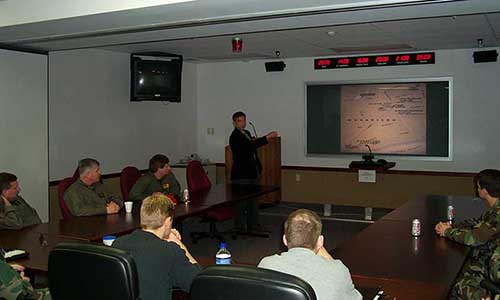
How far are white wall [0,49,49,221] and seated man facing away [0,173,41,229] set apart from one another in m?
1.60

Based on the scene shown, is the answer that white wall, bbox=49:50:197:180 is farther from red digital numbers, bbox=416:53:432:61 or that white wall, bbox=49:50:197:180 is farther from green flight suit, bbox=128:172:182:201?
red digital numbers, bbox=416:53:432:61

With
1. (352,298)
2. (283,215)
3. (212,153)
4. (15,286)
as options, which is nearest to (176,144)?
(212,153)

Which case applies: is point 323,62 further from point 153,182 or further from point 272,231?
point 153,182

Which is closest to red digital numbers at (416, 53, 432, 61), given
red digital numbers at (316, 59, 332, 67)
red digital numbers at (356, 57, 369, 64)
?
red digital numbers at (356, 57, 369, 64)

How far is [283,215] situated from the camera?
27.1 feet

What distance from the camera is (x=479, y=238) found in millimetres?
3352

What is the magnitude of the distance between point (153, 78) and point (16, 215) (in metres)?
3.73

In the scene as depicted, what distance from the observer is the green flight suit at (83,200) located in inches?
Answer: 179

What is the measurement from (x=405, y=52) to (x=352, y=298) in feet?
19.8

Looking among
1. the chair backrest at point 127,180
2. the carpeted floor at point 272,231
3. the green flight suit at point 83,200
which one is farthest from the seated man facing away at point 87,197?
the carpeted floor at point 272,231

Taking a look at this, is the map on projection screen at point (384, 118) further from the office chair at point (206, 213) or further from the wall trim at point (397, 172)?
the office chair at point (206, 213)

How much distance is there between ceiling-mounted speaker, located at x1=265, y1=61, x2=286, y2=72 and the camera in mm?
8359

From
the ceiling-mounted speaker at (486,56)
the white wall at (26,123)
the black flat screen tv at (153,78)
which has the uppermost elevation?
the ceiling-mounted speaker at (486,56)

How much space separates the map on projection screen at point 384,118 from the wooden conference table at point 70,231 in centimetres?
331
